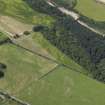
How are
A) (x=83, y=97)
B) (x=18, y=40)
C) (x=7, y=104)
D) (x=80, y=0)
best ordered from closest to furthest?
(x=7, y=104) → (x=83, y=97) → (x=18, y=40) → (x=80, y=0)

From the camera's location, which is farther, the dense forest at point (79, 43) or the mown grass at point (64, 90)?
the dense forest at point (79, 43)

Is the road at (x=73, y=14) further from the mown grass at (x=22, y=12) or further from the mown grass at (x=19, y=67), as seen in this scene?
the mown grass at (x=19, y=67)

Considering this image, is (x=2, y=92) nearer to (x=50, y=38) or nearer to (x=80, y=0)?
(x=50, y=38)

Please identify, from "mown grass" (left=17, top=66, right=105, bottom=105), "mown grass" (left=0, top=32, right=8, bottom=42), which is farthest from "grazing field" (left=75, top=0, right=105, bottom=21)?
"mown grass" (left=17, top=66, right=105, bottom=105)

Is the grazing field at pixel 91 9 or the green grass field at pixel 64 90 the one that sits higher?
the grazing field at pixel 91 9

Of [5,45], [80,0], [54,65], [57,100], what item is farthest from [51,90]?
[80,0]

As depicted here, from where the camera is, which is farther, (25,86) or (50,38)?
(50,38)

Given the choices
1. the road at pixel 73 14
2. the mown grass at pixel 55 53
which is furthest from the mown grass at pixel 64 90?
the road at pixel 73 14
